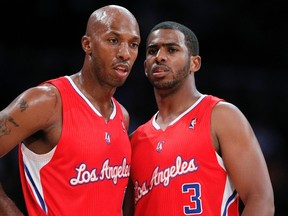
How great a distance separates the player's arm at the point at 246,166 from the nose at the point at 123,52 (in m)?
0.75

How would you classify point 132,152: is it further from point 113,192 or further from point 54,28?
point 54,28

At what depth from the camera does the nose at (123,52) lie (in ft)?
11.9

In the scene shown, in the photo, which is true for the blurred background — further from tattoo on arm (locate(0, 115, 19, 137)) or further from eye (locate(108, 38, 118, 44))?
tattoo on arm (locate(0, 115, 19, 137))

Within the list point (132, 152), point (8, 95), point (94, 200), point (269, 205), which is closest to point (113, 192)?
point (94, 200)

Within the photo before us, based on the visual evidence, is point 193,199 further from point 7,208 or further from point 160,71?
point 7,208

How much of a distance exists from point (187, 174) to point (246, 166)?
1.28 ft

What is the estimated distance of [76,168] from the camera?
11.3ft

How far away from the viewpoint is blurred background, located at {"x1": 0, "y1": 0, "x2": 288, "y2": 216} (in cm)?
790

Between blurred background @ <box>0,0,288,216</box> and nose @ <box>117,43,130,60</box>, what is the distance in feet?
12.6

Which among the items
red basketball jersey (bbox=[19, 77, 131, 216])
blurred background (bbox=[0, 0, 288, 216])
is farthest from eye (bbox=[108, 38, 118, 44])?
blurred background (bbox=[0, 0, 288, 216])

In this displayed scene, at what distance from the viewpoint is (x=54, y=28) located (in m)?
8.48

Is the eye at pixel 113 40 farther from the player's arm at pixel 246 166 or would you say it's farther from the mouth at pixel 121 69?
the player's arm at pixel 246 166

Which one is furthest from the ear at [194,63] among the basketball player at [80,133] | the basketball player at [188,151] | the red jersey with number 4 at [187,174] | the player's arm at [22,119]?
the player's arm at [22,119]

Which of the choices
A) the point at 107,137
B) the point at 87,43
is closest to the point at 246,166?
the point at 107,137
